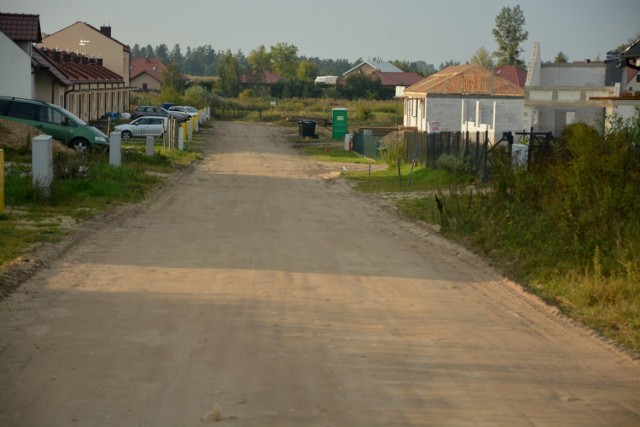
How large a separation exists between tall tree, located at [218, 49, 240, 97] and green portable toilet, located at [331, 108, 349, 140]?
229 feet

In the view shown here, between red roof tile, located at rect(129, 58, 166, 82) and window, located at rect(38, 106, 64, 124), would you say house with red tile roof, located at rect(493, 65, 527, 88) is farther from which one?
red roof tile, located at rect(129, 58, 166, 82)

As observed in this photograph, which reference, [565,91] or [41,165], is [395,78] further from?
[41,165]

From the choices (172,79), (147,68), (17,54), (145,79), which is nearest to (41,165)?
(17,54)

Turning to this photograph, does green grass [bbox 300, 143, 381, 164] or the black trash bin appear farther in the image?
the black trash bin

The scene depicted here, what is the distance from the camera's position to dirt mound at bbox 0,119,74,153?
28763 millimetres

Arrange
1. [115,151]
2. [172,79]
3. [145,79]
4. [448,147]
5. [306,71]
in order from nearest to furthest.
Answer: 1. [115,151]
2. [448,147]
3. [172,79]
4. [145,79]
5. [306,71]

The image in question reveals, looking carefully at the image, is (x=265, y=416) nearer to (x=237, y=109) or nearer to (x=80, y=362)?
(x=80, y=362)

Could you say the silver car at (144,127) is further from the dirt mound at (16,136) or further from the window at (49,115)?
the dirt mound at (16,136)

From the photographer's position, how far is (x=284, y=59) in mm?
174500

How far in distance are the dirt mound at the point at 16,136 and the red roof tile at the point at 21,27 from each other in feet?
37.8

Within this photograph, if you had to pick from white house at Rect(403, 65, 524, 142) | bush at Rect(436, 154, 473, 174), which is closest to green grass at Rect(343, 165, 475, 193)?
bush at Rect(436, 154, 473, 174)

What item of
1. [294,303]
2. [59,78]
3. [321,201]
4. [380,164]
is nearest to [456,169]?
[321,201]

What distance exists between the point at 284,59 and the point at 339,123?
4654 inches

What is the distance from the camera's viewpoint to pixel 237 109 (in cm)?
9369
